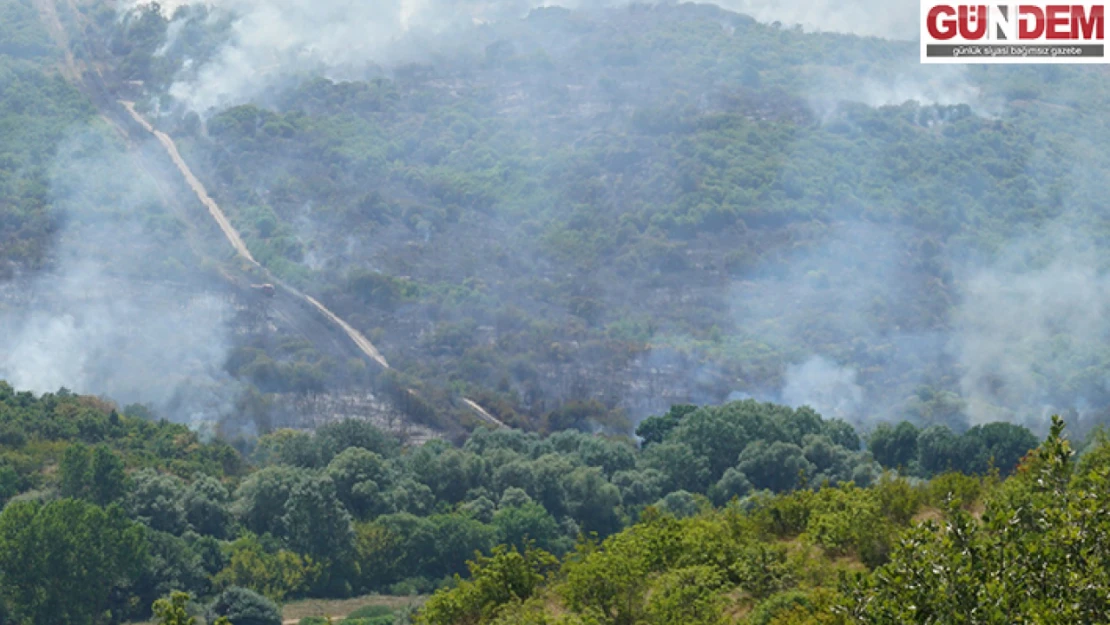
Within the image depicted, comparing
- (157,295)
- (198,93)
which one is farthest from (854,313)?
(198,93)

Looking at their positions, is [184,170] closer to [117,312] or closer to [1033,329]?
[117,312]

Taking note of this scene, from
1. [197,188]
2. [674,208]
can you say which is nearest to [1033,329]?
[674,208]

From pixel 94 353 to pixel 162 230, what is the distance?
82.2ft

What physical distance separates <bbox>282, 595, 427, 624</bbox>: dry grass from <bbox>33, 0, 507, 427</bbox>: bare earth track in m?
40.4

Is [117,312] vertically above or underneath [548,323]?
above

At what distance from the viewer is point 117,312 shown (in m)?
107

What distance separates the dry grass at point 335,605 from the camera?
53.4 metres

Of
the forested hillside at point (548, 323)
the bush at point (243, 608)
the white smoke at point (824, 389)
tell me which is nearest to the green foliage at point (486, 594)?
the forested hillside at point (548, 323)

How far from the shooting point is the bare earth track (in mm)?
110375

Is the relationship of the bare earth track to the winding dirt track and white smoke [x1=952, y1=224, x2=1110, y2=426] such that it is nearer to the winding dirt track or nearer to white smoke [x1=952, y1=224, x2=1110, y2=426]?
the winding dirt track

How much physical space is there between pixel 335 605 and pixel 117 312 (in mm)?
57178

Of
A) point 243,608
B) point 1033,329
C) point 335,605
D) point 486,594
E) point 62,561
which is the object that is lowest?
point 1033,329

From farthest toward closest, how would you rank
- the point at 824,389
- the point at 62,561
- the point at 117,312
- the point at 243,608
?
1. the point at 824,389
2. the point at 117,312
3. the point at 243,608
4. the point at 62,561

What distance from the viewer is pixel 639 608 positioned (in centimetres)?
2966
